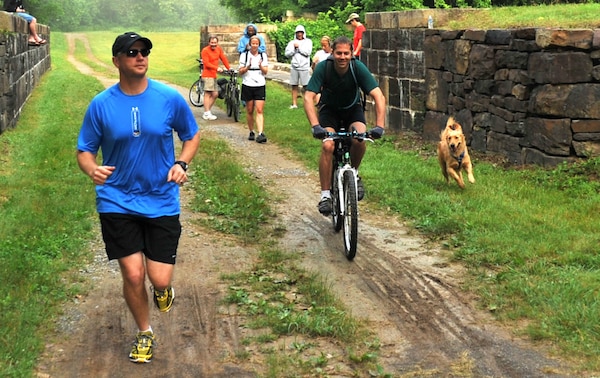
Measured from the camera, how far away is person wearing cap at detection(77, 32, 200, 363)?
16.5 feet

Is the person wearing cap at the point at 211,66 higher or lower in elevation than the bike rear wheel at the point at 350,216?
higher

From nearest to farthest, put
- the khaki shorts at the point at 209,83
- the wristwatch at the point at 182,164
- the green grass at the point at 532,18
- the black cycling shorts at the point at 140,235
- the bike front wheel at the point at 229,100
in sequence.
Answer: the black cycling shorts at the point at 140,235 → the wristwatch at the point at 182,164 → the green grass at the point at 532,18 → the khaki shorts at the point at 209,83 → the bike front wheel at the point at 229,100

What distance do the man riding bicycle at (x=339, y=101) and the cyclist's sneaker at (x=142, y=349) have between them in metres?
2.96

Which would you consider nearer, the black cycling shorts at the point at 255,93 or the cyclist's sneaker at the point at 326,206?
the cyclist's sneaker at the point at 326,206

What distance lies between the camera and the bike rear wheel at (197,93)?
21.2 meters

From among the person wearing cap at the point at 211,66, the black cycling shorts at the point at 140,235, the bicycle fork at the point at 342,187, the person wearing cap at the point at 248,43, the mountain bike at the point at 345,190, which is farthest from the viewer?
the person wearing cap at the point at 211,66

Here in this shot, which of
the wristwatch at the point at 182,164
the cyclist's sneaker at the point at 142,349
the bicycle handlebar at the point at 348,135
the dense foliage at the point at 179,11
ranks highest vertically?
the dense foliage at the point at 179,11

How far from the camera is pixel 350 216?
24.6 feet

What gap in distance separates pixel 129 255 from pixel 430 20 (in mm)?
10552

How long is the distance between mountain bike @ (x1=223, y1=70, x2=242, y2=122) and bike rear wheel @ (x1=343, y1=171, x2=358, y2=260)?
1062 centimetres

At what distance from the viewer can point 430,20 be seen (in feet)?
48.1

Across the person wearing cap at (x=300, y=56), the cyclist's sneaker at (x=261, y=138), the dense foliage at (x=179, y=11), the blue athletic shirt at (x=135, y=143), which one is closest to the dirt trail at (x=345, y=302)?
the blue athletic shirt at (x=135, y=143)

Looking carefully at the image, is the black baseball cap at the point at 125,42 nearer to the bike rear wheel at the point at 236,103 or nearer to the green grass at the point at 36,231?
the green grass at the point at 36,231

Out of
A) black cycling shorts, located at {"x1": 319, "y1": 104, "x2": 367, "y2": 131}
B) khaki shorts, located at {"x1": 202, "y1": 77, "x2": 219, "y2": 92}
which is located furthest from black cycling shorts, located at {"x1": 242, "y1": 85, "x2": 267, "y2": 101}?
black cycling shorts, located at {"x1": 319, "y1": 104, "x2": 367, "y2": 131}
